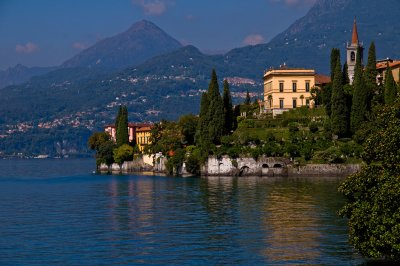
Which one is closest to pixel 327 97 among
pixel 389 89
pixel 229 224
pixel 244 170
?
pixel 389 89

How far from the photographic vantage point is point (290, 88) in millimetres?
122688

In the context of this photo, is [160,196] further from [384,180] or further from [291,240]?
[384,180]

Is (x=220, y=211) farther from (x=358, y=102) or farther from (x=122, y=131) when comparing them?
(x=122, y=131)

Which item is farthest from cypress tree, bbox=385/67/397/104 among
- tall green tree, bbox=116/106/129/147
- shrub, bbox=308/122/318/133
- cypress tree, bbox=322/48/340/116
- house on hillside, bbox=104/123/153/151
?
house on hillside, bbox=104/123/153/151

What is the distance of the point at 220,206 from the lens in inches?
2450

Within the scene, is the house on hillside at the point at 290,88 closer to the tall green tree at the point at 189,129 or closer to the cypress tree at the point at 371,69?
the tall green tree at the point at 189,129

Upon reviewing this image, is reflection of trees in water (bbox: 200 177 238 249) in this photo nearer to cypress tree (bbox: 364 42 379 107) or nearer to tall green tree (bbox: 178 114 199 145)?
cypress tree (bbox: 364 42 379 107)

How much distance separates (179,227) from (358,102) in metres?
51.9

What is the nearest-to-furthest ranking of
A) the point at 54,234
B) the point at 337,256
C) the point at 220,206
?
the point at 337,256, the point at 54,234, the point at 220,206

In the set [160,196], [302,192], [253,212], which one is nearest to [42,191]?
[160,196]

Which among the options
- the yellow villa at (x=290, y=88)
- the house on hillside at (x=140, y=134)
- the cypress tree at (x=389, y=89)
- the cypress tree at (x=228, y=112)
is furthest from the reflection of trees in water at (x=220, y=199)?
the house on hillside at (x=140, y=134)

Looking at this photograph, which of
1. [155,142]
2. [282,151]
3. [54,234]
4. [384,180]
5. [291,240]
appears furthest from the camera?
[155,142]

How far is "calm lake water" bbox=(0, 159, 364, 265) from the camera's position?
131 ft

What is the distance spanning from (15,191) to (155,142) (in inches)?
1717
